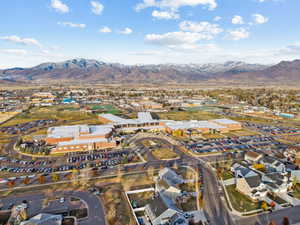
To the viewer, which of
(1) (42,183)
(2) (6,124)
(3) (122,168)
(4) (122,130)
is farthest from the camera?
(2) (6,124)

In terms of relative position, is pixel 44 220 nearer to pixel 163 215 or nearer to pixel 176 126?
pixel 163 215

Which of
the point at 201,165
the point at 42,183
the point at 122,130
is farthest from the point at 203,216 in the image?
the point at 122,130

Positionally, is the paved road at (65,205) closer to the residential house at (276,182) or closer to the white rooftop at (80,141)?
the white rooftop at (80,141)

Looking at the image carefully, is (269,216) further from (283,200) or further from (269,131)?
(269,131)

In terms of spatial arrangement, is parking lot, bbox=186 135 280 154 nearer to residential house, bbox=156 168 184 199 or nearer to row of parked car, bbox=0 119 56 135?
residential house, bbox=156 168 184 199

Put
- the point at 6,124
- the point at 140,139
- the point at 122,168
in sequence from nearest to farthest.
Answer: the point at 122,168, the point at 140,139, the point at 6,124

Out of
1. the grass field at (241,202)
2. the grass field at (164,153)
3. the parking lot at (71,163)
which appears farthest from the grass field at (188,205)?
the parking lot at (71,163)

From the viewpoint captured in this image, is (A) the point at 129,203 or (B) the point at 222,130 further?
(B) the point at 222,130

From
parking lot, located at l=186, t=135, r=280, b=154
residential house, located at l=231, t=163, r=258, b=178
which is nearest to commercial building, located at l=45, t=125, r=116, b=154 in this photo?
parking lot, located at l=186, t=135, r=280, b=154
